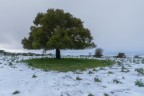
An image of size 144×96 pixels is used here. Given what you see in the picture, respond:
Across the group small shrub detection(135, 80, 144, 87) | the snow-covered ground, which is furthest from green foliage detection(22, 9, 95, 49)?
small shrub detection(135, 80, 144, 87)

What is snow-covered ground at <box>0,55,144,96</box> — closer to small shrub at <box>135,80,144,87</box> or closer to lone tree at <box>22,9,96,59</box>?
small shrub at <box>135,80,144,87</box>

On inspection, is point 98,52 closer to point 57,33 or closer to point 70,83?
point 57,33

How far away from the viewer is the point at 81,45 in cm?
3741

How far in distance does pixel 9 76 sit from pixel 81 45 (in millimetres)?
13452

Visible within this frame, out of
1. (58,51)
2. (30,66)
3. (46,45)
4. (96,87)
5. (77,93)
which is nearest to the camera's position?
(77,93)

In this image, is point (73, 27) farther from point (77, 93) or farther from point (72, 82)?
point (77, 93)

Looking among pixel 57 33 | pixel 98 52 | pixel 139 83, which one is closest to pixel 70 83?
pixel 139 83

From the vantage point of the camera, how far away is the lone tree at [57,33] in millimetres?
35594

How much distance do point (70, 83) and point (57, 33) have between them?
13759 mm

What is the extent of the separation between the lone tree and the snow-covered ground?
24.3ft

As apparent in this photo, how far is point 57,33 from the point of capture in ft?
118

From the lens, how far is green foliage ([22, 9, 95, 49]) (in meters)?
35.6

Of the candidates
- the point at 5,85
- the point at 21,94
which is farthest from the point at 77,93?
the point at 5,85

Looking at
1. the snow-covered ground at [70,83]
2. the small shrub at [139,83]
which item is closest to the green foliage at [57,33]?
the snow-covered ground at [70,83]
